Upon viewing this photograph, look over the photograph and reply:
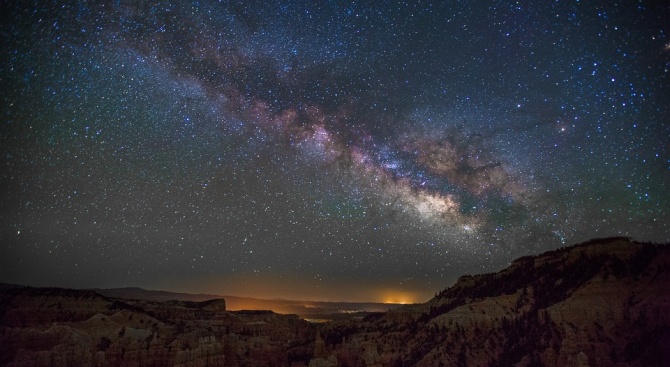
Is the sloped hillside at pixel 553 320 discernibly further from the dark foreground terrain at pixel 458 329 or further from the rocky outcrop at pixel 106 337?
the rocky outcrop at pixel 106 337

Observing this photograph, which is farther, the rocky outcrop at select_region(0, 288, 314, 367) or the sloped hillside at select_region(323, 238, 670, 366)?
the rocky outcrop at select_region(0, 288, 314, 367)

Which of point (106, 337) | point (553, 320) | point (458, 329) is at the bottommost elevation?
point (106, 337)

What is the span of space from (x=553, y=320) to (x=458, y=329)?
13.5 meters

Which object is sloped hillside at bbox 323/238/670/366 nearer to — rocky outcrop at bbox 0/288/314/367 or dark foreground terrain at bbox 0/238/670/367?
dark foreground terrain at bbox 0/238/670/367

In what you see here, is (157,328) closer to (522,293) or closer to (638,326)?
(522,293)

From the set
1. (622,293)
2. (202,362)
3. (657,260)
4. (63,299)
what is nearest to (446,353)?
(622,293)

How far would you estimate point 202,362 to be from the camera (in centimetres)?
5609

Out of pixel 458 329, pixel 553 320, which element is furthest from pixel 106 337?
pixel 553 320

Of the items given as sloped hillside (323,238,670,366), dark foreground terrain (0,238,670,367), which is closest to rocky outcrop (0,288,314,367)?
dark foreground terrain (0,238,670,367)

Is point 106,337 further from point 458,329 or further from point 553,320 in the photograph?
point 553,320

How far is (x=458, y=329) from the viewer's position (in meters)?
61.7

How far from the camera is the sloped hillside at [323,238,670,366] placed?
147ft

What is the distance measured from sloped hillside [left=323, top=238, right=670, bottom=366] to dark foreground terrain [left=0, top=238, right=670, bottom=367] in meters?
0.14

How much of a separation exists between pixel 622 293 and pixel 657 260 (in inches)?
228
